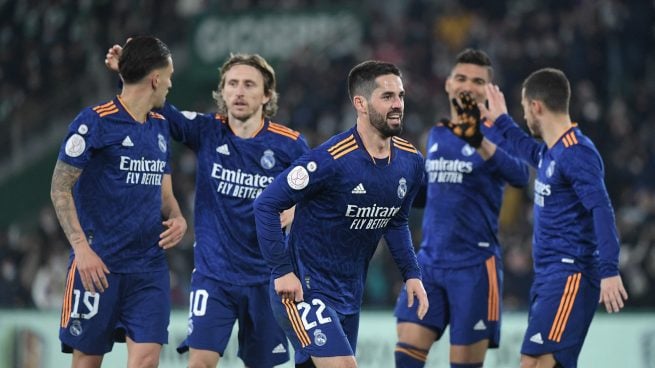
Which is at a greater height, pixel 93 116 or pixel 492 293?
pixel 93 116

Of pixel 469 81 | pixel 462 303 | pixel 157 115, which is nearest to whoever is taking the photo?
pixel 157 115

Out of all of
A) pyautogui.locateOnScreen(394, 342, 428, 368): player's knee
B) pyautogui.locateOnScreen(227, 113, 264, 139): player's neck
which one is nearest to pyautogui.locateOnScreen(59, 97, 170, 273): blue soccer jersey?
pyautogui.locateOnScreen(227, 113, 264, 139): player's neck

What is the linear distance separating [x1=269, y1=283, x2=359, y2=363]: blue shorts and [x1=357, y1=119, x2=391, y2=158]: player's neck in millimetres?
1013

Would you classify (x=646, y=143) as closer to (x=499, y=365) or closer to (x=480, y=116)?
(x=499, y=365)

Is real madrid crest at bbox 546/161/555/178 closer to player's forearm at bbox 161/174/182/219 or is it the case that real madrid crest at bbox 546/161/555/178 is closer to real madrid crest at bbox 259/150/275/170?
real madrid crest at bbox 259/150/275/170

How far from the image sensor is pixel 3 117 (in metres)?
20.2

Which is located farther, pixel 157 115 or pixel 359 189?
pixel 157 115

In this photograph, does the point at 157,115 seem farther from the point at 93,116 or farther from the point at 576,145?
the point at 576,145

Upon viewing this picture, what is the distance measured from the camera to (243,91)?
8352 mm

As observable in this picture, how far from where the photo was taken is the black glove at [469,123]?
8.94m

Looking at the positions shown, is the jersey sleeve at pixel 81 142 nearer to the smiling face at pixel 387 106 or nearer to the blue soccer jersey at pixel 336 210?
the blue soccer jersey at pixel 336 210

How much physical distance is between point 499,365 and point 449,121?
4.62 metres

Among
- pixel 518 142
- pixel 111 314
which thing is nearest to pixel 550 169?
pixel 518 142

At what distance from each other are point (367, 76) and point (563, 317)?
92.8 inches
